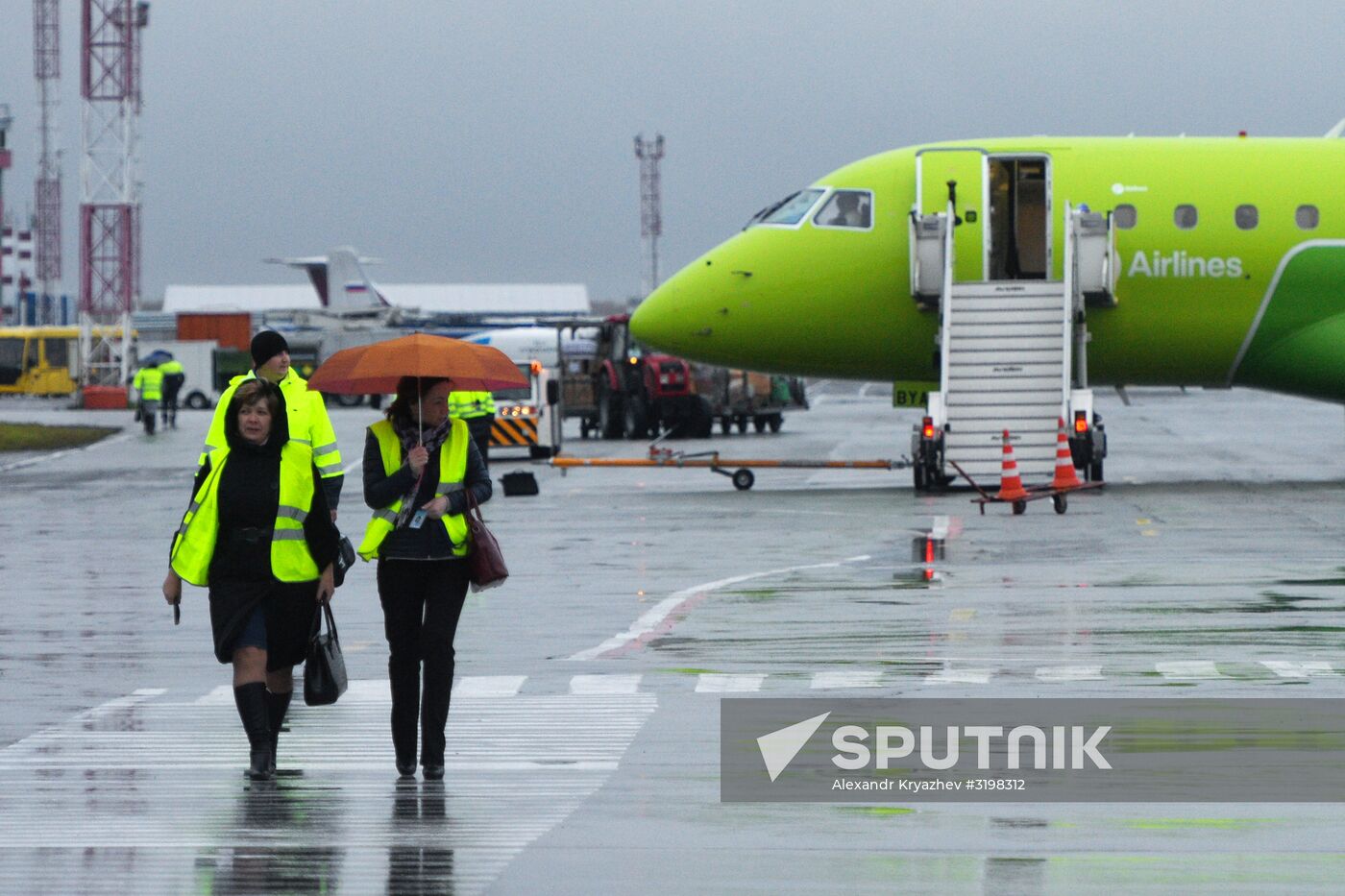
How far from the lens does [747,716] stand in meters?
10.5

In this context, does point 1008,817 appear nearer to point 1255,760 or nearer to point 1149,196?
point 1255,760

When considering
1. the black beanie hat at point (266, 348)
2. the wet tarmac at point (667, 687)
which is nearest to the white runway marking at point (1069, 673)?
the wet tarmac at point (667, 687)

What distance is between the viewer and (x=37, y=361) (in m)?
89.8

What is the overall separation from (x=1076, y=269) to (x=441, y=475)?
1896 centimetres

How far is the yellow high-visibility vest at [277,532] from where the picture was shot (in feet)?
31.1

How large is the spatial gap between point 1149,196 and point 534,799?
2076cm

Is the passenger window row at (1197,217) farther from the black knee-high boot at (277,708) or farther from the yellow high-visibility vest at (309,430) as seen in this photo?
the black knee-high boot at (277,708)

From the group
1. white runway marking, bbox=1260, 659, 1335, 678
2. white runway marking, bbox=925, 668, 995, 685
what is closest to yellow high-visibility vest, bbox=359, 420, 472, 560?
white runway marking, bbox=925, 668, 995, 685

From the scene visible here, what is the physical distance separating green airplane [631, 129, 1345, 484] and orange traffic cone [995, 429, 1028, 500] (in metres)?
2.43

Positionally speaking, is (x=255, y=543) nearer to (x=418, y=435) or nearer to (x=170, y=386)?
(x=418, y=435)

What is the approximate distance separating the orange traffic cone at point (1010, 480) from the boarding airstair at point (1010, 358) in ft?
4.63

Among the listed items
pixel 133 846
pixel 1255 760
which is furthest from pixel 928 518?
pixel 133 846

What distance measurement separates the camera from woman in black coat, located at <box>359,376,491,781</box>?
9.32 m

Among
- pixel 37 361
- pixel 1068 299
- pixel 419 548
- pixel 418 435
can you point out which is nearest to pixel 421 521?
pixel 419 548
